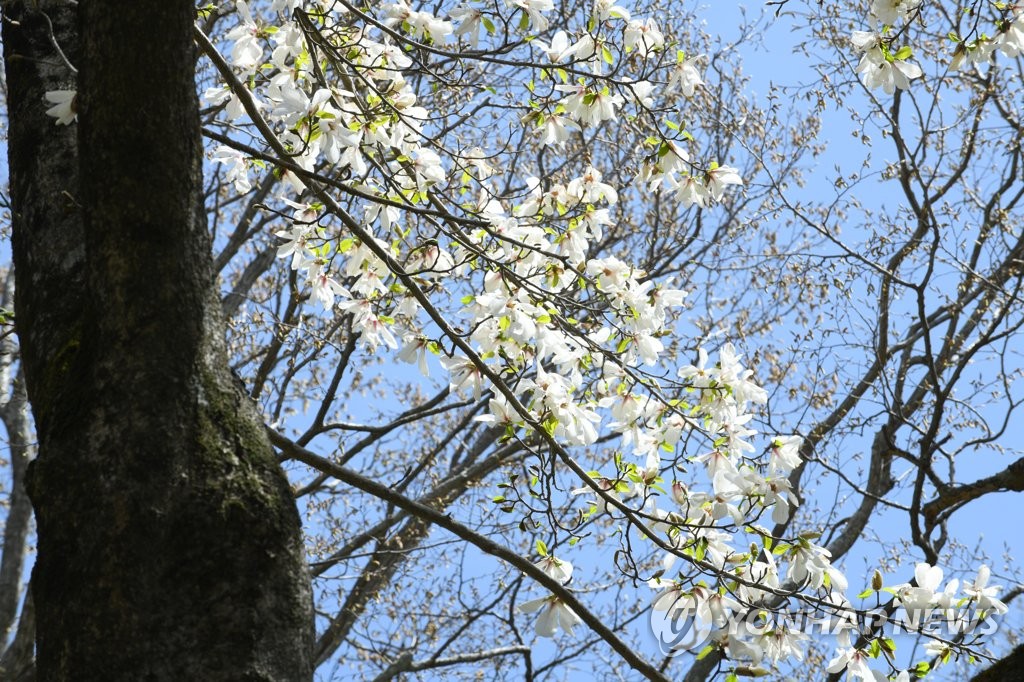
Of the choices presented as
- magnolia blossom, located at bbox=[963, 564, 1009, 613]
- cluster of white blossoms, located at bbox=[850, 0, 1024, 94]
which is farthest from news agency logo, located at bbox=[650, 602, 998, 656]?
cluster of white blossoms, located at bbox=[850, 0, 1024, 94]

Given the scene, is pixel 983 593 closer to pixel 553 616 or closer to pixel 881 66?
pixel 553 616

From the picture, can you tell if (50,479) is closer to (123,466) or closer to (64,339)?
(123,466)

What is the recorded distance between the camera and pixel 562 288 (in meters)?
2.90

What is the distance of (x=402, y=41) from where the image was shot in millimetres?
2732

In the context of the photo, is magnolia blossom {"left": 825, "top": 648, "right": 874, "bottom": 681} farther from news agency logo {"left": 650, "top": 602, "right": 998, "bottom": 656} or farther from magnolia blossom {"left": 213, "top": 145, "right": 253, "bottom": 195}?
magnolia blossom {"left": 213, "top": 145, "right": 253, "bottom": 195}

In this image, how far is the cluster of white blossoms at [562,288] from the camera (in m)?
2.40

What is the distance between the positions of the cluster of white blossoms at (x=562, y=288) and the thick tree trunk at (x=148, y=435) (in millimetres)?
634

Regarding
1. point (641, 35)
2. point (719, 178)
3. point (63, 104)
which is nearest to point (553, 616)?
point (719, 178)

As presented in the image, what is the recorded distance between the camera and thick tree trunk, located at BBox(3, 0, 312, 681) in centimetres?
147

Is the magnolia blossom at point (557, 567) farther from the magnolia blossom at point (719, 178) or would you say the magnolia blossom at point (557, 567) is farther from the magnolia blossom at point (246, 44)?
the magnolia blossom at point (246, 44)

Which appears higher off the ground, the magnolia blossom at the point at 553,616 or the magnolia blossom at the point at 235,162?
the magnolia blossom at the point at 235,162

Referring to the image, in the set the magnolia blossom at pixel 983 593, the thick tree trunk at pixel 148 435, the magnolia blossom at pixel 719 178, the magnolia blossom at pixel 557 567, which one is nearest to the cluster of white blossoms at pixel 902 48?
the magnolia blossom at pixel 719 178

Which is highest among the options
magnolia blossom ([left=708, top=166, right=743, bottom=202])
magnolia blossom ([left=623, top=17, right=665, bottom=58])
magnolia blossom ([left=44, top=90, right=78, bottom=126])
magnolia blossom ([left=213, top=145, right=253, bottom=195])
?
magnolia blossom ([left=213, top=145, right=253, bottom=195])

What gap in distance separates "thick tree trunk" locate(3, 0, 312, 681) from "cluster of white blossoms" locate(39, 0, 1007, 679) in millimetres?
634
